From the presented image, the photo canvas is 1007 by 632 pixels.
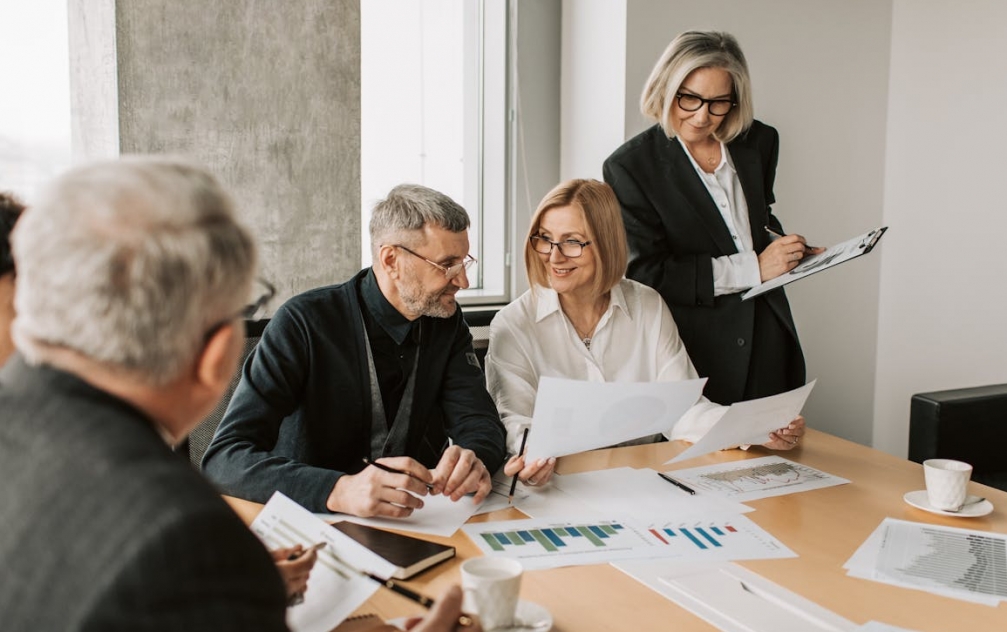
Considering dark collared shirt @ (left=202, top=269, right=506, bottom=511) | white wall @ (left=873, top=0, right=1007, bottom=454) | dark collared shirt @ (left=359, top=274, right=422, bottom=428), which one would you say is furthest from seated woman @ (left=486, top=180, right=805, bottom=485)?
white wall @ (left=873, top=0, right=1007, bottom=454)

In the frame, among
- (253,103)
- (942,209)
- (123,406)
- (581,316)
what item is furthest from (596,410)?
(942,209)

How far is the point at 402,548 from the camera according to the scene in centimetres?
126

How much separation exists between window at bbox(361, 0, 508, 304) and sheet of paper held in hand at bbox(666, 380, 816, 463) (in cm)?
171

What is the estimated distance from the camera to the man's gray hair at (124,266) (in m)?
0.66

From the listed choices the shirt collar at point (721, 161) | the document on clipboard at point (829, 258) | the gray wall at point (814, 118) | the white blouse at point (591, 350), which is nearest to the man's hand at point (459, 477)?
the white blouse at point (591, 350)

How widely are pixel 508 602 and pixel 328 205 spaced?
2070 mm

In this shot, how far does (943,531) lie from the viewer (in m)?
1.44

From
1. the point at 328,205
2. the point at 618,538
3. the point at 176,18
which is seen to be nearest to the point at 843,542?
the point at 618,538

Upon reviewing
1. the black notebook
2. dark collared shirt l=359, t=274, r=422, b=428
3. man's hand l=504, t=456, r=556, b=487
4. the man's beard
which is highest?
the man's beard

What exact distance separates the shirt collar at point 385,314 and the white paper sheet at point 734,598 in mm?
830

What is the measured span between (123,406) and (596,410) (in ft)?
3.38

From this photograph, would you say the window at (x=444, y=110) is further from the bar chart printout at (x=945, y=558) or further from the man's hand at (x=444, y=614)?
the man's hand at (x=444, y=614)

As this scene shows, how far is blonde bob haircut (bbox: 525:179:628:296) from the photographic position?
221 centimetres

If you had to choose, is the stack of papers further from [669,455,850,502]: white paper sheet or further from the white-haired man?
the white-haired man
